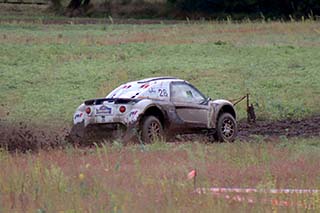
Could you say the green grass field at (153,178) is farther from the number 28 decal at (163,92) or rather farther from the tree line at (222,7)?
the tree line at (222,7)

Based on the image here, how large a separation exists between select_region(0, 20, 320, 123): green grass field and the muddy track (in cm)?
130

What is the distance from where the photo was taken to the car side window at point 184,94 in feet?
59.8

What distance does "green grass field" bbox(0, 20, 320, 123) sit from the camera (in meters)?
25.2

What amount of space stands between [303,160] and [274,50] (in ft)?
77.5

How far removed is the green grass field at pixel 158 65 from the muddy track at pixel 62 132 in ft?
4.27

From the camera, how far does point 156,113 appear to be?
1742 centimetres

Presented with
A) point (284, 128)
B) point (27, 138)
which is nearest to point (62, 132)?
point (27, 138)

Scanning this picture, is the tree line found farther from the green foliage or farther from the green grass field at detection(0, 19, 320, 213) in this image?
the green grass field at detection(0, 19, 320, 213)

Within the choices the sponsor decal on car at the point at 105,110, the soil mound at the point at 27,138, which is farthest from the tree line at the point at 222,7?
the sponsor decal on car at the point at 105,110

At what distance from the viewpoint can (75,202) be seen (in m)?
8.36

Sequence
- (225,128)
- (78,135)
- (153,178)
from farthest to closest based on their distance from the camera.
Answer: (225,128) < (78,135) < (153,178)

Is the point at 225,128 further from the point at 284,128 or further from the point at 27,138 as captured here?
the point at 27,138

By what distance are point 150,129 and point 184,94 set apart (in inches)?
72.4

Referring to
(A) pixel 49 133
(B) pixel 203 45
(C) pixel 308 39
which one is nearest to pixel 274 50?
(B) pixel 203 45
